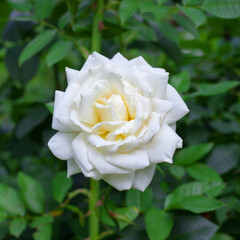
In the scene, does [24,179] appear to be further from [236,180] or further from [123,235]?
[236,180]

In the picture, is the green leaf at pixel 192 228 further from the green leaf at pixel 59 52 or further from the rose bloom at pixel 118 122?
the green leaf at pixel 59 52

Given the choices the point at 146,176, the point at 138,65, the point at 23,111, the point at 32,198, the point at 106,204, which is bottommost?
the point at 23,111

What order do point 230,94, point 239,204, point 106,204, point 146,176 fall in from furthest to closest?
point 230,94, point 239,204, point 106,204, point 146,176

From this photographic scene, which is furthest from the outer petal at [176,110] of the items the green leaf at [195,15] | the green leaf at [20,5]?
the green leaf at [20,5]

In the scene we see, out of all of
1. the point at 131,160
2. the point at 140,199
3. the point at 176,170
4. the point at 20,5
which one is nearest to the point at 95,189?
the point at 140,199

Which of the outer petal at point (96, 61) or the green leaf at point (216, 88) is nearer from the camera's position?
the outer petal at point (96, 61)

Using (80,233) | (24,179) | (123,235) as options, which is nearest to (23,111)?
(24,179)
